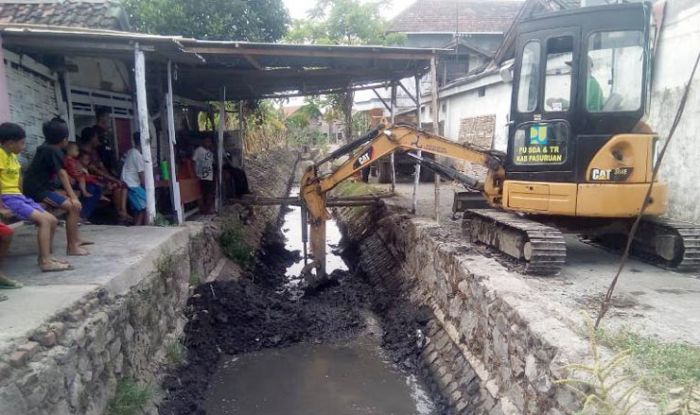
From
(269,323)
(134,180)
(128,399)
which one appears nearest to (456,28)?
(134,180)

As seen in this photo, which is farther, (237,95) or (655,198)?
(237,95)

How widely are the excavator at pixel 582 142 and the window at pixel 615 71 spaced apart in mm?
11

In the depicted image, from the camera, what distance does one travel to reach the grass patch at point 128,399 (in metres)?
3.71

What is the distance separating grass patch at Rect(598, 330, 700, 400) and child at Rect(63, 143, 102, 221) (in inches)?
228

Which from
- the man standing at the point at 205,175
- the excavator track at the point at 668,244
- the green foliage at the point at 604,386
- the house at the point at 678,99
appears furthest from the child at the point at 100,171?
the excavator track at the point at 668,244

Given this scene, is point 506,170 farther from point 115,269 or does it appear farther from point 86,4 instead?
point 86,4

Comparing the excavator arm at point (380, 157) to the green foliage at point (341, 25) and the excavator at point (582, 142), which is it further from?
the green foliage at point (341, 25)

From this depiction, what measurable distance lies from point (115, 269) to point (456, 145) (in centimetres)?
466

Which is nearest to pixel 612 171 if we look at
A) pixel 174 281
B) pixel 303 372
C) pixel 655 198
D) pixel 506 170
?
pixel 655 198

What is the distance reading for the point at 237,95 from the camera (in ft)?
38.7

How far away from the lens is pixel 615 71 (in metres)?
5.26

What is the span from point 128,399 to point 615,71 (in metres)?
5.87

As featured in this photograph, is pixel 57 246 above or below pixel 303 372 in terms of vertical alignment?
above

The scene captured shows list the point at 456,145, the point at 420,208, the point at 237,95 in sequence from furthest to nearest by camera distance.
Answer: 1. the point at 237,95
2. the point at 420,208
3. the point at 456,145
